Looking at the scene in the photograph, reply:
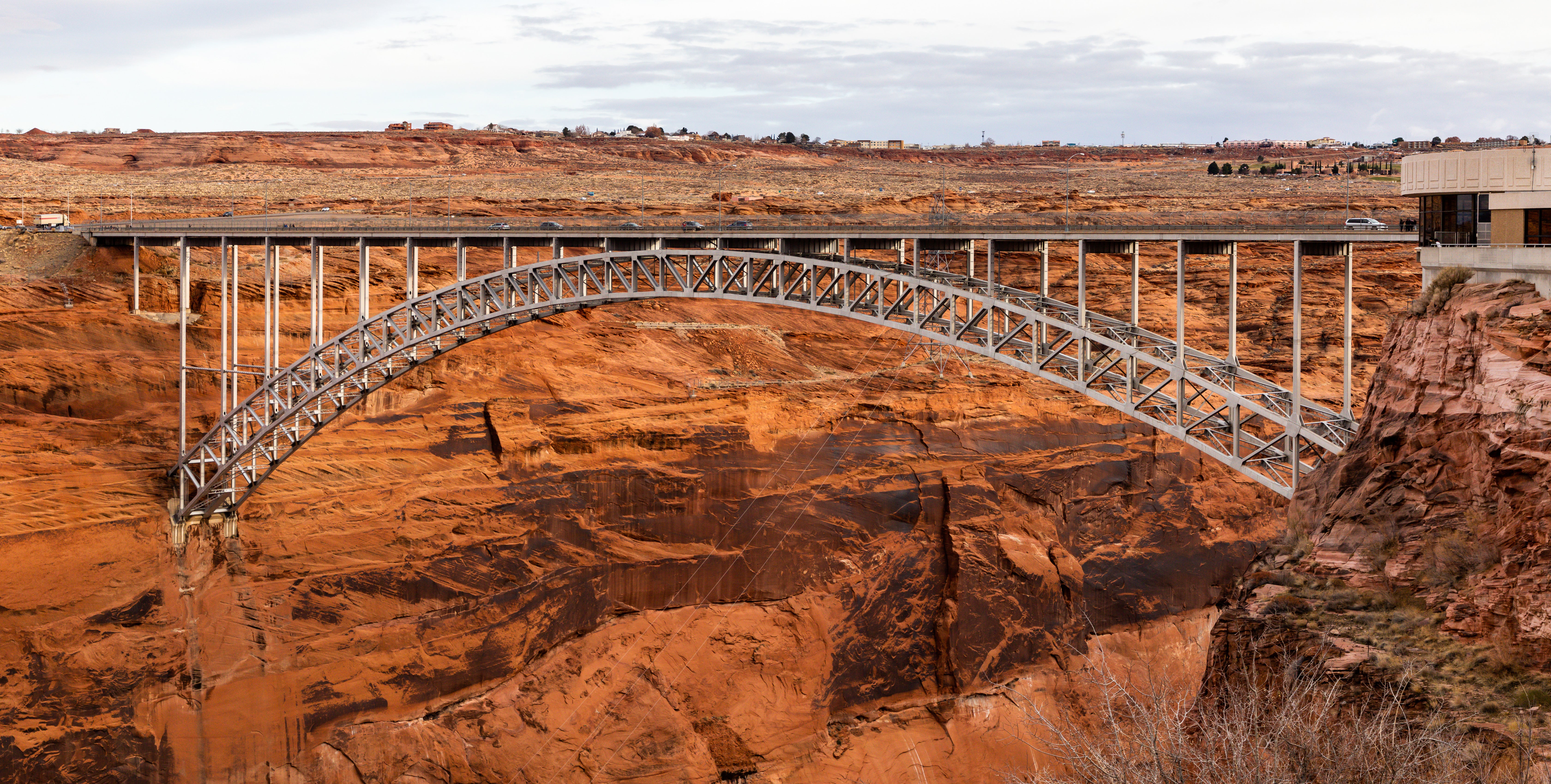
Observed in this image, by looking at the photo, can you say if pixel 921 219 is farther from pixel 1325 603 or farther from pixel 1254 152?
pixel 1254 152

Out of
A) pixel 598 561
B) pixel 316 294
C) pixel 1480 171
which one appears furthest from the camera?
pixel 598 561

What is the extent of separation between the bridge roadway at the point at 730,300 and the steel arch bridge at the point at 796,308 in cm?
8

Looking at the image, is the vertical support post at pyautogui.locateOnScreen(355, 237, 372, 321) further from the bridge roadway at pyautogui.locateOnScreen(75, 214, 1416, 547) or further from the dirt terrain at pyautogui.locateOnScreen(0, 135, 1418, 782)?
the dirt terrain at pyautogui.locateOnScreen(0, 135, 1418, 782)

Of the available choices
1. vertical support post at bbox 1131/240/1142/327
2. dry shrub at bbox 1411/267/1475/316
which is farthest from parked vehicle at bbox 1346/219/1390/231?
vertical support post at bbox 1131/240/1142/327

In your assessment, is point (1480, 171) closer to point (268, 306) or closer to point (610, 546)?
point (610, 546)

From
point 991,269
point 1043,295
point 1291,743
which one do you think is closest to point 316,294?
point 991,269

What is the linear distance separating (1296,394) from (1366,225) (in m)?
4.34

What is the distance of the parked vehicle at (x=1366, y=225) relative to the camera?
976 inches

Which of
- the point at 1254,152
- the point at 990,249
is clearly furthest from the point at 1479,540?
the point at 1254,152

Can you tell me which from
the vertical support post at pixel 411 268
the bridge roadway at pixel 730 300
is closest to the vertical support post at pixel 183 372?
the bridge roadway at pixel 730 300

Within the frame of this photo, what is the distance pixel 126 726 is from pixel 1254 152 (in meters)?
91.9

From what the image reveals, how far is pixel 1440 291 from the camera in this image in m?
20.1

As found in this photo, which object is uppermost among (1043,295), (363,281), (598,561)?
(363,281)

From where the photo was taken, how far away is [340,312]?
3822 centimetres
